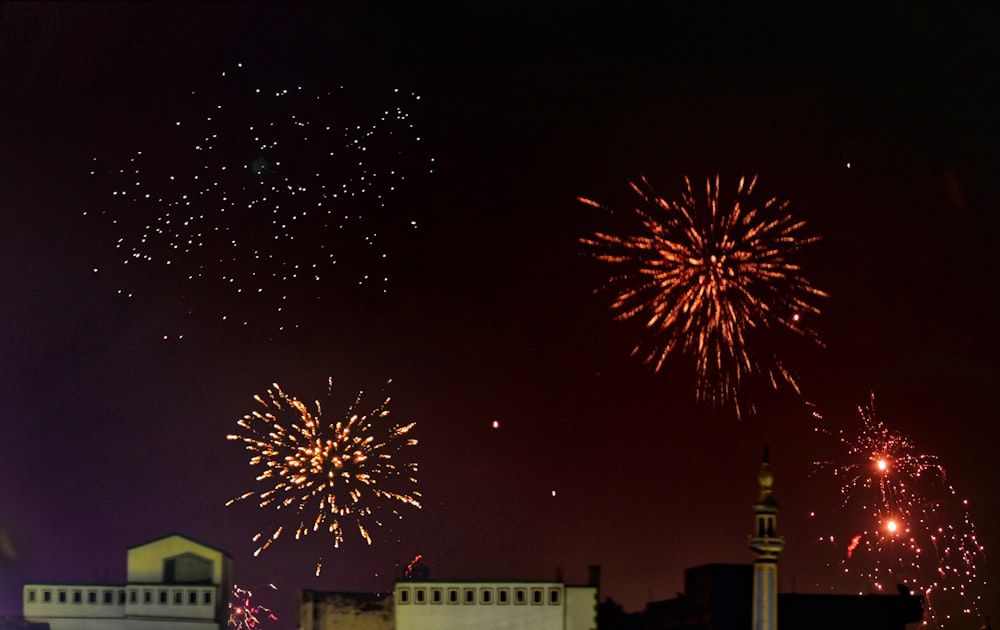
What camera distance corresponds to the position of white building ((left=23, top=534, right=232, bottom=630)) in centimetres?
11612

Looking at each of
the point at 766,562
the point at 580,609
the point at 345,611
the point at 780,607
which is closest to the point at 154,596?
the point at 345,611

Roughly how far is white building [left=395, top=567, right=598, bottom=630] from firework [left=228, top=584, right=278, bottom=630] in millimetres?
20903

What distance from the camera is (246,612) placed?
454 ft

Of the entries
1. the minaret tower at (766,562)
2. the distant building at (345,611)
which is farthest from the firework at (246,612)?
the minaret tower at (766,562)

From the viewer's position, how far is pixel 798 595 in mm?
115312

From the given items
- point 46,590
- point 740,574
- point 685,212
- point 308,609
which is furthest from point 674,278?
point 46,590

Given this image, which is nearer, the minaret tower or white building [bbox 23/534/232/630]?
the minaret tower

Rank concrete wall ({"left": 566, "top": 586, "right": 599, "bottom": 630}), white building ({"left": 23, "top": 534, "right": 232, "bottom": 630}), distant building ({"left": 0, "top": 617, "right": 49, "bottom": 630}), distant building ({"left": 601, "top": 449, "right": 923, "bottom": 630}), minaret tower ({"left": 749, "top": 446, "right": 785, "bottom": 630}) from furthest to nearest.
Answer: concrete wall ({"left": 566, "top": 586, "right": 599, "bottom": 630}), distant building ({"left": 0, "top": 617, "right": 49, "bottom": 630}), white building ({"left": 23, "top": 534, "right": 232, "bottom": 630}), distant building ({"left": 601, "top": 449, "right": 923, "bottom": 630}), minaret tower ({"left": 749, "top": 446, "right": 785, "bottom": 630})

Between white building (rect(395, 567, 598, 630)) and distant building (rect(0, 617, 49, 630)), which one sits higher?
white building (rect(395, 567, 598, 630))

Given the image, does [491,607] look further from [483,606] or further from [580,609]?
[580,609]

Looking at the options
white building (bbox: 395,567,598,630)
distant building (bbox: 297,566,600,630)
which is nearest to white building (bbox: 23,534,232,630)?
distant building (bbox: 297,566,600,630)

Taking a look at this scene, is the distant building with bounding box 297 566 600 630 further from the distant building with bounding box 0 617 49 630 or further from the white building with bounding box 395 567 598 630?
the distant building with bounding box 0 617 49 630

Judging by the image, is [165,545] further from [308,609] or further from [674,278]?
[674,278]

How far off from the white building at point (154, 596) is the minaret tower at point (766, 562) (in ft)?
113
